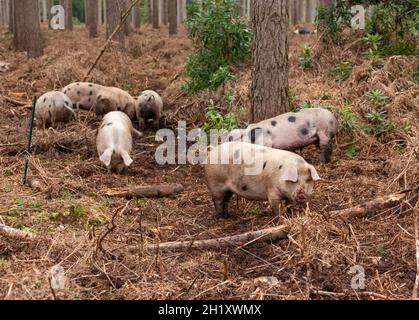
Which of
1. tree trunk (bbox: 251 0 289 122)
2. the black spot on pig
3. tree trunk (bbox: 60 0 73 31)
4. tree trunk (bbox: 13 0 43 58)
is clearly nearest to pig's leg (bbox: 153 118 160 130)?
tree trunk (bbox: 251 0 289 122)

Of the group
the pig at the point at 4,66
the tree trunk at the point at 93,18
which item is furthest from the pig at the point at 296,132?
the tree trunk at the point at 93,18

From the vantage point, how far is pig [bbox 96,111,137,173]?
7.95m

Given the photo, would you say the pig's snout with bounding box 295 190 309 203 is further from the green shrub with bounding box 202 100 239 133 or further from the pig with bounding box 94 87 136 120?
the pig with bounding box 94 87 136 120

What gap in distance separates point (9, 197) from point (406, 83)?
6519mm

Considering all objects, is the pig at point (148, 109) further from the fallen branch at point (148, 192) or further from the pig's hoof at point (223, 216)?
the pig's hoof at point (223, 216)

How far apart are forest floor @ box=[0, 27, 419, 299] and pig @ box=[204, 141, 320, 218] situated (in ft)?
0.72

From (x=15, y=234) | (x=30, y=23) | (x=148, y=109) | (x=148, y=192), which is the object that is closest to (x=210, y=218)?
(x=148, y=192)

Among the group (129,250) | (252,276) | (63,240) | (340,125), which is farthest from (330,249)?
(340,125)

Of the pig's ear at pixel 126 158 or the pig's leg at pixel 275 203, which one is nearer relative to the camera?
the pig's leg at pixel 275 203

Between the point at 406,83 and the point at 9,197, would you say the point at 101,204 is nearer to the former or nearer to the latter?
the point at 9,197

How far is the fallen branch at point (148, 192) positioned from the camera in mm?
7230

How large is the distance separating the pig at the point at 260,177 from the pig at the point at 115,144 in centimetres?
169

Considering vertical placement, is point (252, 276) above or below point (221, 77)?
below

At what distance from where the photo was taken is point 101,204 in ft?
22.3
